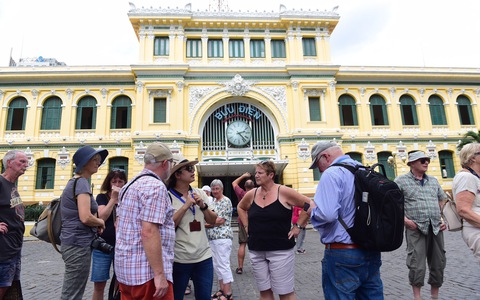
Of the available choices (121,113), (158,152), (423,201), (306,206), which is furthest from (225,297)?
(121,113)

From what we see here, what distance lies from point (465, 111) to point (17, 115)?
34.2 metres

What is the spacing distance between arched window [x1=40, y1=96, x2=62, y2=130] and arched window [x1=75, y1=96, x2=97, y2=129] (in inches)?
52.9

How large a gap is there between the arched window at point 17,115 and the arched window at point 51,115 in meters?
1.32

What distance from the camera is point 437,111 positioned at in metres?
24.1

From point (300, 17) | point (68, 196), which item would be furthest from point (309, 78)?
point (68, 196)

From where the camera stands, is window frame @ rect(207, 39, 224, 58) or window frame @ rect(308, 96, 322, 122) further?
window frame @ rect(207, 39, 224, 58)

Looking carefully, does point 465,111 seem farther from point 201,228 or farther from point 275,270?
point 201,228

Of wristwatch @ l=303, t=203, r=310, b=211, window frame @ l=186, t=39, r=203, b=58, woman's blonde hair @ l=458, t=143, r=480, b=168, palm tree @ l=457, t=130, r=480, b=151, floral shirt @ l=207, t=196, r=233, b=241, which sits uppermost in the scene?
window frame @ l=186, t=39, r=203, b=58

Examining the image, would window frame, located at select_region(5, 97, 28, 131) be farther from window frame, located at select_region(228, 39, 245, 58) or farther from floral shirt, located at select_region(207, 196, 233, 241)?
floral shirt, located at select_region(207, 196, 233, 241)

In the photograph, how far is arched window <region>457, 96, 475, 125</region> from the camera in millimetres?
24328

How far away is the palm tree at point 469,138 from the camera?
21411mm

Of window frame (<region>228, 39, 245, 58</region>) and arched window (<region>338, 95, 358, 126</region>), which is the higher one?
window frame (<region>228, 39, 245, 58</region>)

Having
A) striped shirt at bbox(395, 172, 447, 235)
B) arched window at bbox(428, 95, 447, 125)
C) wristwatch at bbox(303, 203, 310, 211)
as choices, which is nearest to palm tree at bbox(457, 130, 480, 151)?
arched window at bbox(428, 95, 447, 125)

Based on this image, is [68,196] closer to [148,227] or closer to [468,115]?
[148,227]
